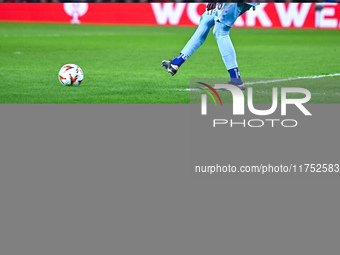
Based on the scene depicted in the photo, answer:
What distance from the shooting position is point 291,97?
916 cm

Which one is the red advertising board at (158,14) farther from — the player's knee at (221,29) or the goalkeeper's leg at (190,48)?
the player's knee at (221,29)

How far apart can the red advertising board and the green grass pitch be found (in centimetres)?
309

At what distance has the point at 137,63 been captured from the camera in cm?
1406

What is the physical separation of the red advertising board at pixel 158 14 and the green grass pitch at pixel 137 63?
309cm

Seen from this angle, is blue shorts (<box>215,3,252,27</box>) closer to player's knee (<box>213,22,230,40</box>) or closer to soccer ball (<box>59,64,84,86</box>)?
player's knee (<box>213,22,230,40</box>)

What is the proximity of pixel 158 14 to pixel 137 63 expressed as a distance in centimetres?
1666

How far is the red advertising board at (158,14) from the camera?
91.4 feet

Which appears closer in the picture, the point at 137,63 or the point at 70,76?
the point at 70,76

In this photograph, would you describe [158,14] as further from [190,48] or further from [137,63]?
[190,48]

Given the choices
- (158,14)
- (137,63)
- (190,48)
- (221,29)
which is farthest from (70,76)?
(158,14)

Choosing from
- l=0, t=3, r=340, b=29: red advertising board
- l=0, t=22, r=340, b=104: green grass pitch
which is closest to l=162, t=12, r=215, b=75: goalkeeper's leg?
l=0, t=22, r=340, b=104: green grass pitch

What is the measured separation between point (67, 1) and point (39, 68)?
18.7m

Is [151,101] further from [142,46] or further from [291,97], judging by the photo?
[142,46]

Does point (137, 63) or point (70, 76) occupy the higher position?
point (137, 63)
